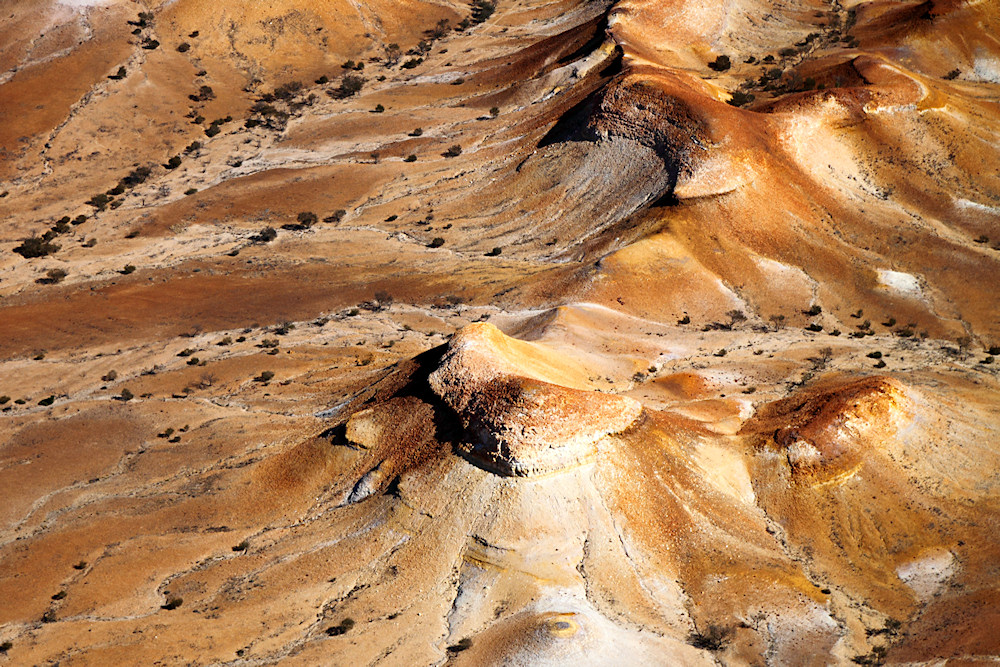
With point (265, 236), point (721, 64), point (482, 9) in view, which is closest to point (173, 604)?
point (265, 236)

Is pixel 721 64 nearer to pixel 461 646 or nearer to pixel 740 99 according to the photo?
pixel 740 99

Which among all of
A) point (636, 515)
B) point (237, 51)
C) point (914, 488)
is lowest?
point (914, 488)

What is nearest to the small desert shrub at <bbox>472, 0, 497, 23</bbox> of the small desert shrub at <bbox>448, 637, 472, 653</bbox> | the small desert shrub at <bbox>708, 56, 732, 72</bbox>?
the small desert shrub at <bbox>708, 56, 732, 72</bbox>

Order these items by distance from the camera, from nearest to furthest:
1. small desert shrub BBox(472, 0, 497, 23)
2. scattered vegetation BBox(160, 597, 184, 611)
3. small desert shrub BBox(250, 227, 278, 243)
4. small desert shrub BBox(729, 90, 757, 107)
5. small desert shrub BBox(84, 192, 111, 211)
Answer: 1. scattered vegetation BBox(160, 597, 184, 611)
2. small desert shrub BBox(250, 227, 278, 243)
3. small desert shrub BBox(729, 90, 757, 107)
4. small desert shrub BBox(84, 192, 111, 211)
5. small desert shrub BBox(472, 0, 497, 23)

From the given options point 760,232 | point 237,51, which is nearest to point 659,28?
point 760,232

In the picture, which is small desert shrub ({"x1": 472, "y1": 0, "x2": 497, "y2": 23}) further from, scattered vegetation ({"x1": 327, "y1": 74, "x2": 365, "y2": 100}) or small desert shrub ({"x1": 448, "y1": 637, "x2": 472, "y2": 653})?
small desert shrub ({"x1": 448, "y1": 637, "x2": 472, "y2": 653})

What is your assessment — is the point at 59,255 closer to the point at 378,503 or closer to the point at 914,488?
the point at 378,503
